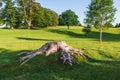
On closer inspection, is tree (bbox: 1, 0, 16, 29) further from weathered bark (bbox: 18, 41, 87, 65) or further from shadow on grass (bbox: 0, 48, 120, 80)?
shadow on grass (bbox: 0, 48, 120, 80)

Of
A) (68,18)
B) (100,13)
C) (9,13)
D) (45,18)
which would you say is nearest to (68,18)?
(68,18)

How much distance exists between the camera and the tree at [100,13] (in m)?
51.8

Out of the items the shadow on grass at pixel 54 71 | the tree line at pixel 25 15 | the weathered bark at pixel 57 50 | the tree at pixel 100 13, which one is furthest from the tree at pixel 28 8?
the shadow on grass at pixel 54 71

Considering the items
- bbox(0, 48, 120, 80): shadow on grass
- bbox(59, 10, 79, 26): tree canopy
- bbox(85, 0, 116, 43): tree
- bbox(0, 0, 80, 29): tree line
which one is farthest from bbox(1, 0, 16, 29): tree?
bbox(0, 48, 120, 80): shadow on grass

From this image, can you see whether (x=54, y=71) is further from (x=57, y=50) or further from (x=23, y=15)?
(x=23, y=15)

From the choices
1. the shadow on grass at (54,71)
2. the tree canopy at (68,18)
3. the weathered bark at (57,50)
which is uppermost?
the tree canopy at (68,18)

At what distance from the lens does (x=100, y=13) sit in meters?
52.1

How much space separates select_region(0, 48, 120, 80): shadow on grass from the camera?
11.6 metres

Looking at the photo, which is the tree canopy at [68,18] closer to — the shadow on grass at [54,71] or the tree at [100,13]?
the tree at [100,13]

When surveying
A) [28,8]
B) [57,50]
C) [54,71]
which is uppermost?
[28,8]

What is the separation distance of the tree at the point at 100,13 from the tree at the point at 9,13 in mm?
42528

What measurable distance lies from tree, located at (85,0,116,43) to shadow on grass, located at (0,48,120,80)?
119 feet

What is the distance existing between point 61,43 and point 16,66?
10.6 feet

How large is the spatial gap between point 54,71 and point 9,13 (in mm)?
79723
